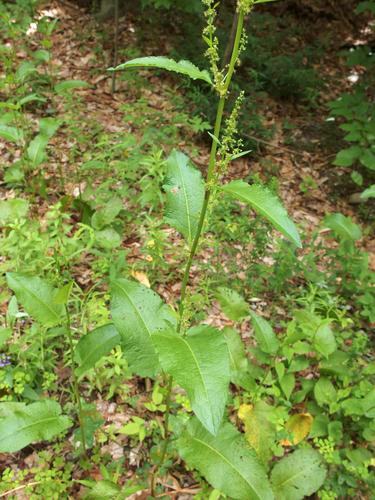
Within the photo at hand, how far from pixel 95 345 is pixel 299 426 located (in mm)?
1521

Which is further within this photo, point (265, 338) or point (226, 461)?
point (265, 338)

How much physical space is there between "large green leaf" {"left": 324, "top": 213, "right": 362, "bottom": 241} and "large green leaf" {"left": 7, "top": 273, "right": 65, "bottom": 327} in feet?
8.04

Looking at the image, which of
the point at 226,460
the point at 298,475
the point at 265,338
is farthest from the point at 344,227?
the point at 226,460

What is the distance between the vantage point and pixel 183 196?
77.6 inches

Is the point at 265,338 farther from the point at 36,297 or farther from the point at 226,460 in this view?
the point at 36,297

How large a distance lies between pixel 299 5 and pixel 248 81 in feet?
8.68

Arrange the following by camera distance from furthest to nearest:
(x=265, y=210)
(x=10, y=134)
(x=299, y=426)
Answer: (x=10, y=134) → (x=299, y=426) → (x=265, y=210)

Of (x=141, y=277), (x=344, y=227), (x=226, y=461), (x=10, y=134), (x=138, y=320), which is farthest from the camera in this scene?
(x=344, y=227)

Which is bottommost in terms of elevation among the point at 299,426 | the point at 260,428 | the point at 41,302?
the point at 299,426

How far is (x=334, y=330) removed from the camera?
3.46 m

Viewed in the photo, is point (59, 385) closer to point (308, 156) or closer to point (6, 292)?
point (6, 292)

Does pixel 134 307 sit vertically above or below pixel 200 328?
below

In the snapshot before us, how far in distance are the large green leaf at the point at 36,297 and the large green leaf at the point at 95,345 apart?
18 centimetres

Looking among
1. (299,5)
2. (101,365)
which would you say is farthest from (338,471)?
(299,5)
